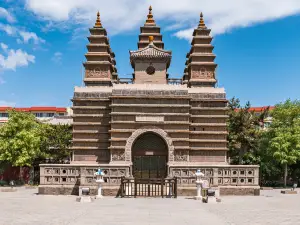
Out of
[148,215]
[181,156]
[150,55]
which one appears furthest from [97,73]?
[148,215]

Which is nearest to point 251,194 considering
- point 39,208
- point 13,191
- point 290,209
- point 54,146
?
point 290,209

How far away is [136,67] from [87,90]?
658 centimetres

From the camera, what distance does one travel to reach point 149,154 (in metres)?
42.5

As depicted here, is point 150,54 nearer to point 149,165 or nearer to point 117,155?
point 117,155

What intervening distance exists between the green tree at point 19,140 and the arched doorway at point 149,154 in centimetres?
1118

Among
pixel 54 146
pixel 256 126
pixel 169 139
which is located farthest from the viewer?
pixel 256 126

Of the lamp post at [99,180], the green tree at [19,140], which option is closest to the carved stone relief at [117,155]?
the green tree at [19,140]

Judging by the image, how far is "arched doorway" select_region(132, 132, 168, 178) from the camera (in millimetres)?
42375

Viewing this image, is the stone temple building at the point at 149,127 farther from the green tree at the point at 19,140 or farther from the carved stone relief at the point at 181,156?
the green tree at the point at 19,140

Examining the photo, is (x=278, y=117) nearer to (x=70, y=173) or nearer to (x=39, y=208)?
(x=70, y=173)

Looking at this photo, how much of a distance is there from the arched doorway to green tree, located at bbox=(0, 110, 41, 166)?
11177 millimetres

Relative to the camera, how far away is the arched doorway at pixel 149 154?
42.4m

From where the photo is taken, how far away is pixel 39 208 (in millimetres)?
22953

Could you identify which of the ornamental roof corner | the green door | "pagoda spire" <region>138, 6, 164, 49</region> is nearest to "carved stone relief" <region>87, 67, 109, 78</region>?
the ornamental roof corner
